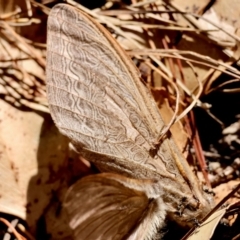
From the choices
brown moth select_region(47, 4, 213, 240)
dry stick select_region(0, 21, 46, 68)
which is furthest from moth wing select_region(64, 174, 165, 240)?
dry stick select_region(0, 21, 46, 68)

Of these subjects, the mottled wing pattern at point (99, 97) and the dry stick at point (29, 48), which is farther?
the dry stick at point (29, 48)

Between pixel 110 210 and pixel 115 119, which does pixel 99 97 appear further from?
pixel 110 210

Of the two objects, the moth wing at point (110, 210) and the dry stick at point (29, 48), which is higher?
the dry stick at point (29, 48)

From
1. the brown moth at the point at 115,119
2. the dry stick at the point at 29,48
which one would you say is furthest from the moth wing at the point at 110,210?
the dry stick at the point at 29,48

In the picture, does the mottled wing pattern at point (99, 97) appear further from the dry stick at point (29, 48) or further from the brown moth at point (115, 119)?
the dry stick at point (29, 48)

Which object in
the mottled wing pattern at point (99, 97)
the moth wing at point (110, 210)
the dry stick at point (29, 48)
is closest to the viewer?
the mottled wing pattern at point (99, 97)

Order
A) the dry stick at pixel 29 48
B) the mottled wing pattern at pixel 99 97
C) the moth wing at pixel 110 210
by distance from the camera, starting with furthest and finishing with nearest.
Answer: the dry stick at pixel 29 48 → the moth wing at pixel 110 210 → the mottled wing pattern at pixel 99 97
